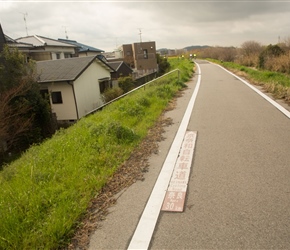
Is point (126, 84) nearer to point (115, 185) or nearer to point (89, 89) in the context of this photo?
point (89, 89)

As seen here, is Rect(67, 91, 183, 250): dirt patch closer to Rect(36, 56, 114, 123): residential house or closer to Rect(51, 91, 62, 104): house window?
Rect(36, 56, 114, 123): residential house

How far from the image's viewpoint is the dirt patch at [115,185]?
2.44 m

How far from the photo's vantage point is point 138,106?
7.42 m

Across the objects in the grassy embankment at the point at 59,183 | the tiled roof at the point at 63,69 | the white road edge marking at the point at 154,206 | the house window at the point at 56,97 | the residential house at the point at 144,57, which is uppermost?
the residential house at the point at 144,57

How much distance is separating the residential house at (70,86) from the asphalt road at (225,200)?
1198cm

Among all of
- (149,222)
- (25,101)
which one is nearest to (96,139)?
(149,222)

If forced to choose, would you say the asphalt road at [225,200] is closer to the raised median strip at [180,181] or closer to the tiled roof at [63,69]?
the raised median strip at [180,181]

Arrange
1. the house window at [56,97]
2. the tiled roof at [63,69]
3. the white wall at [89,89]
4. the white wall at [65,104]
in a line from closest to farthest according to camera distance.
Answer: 1. the tiled roof at [63,69]
2. the white wall at [65,104]
3. the house window at [56,97]
4. the white wall at [89,89]

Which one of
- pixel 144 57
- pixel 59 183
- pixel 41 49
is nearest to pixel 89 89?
pixel 41 49

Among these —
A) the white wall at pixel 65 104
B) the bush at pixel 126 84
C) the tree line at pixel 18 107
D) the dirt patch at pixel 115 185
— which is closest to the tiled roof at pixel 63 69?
the white wall at pixel 65 104

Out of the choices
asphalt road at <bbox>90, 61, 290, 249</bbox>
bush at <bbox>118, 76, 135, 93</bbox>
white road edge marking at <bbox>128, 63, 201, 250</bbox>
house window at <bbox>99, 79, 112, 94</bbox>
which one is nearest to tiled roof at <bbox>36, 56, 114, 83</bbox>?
house window at <bbox>99, 79, 112, 94</bbox>

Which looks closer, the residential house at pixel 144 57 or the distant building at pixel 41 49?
the distant building at pixel 41 49

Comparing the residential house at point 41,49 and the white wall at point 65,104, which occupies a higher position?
the residential house at point 41,49

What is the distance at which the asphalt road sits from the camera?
226 cm
